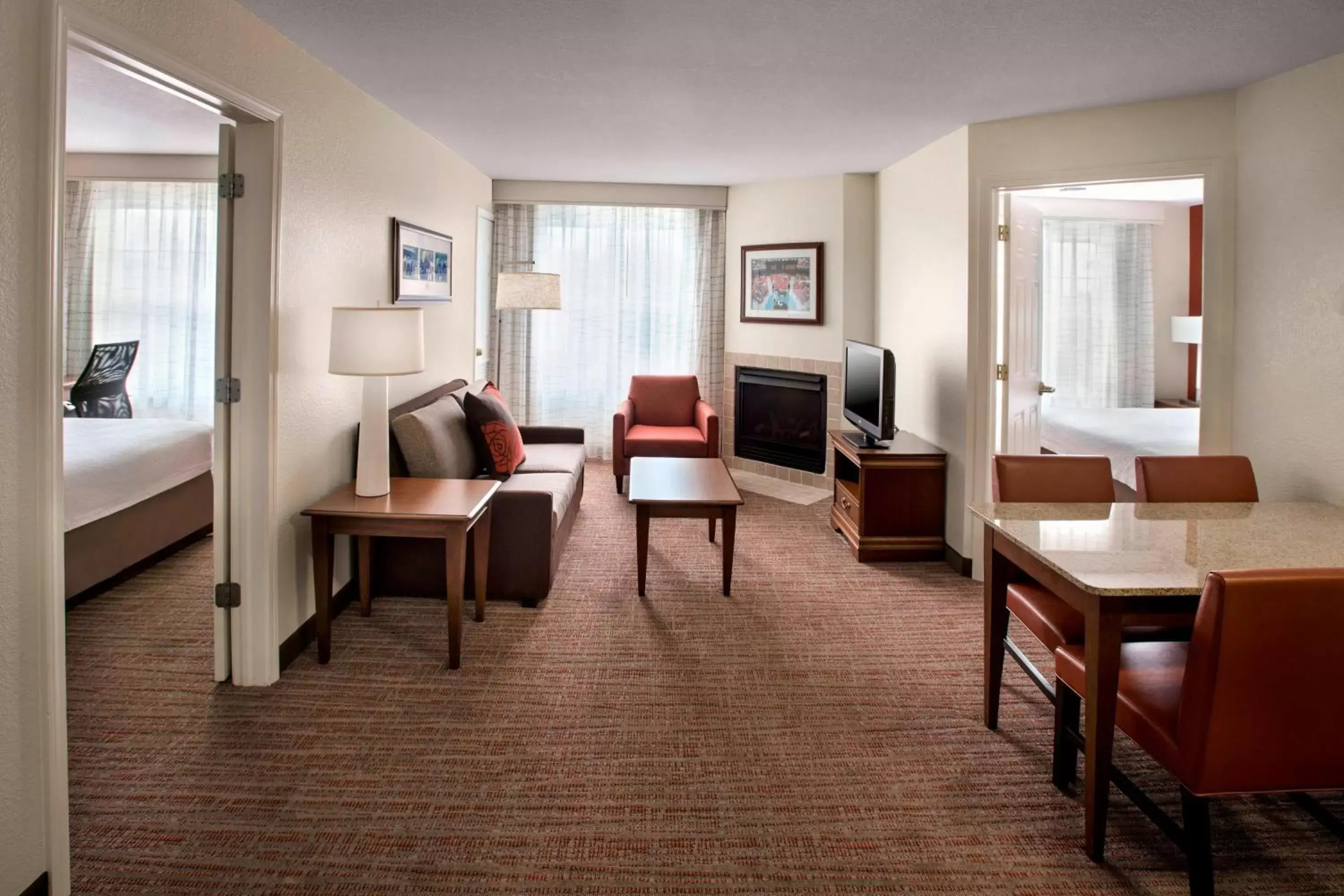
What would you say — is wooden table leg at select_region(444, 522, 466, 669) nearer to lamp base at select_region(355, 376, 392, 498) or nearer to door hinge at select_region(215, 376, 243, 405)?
lamp base at select_region(355, 376, 392, 498)

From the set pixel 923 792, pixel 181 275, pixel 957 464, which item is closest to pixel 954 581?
pixel 957 464

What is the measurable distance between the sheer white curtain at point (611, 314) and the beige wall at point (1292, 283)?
14.1 feet

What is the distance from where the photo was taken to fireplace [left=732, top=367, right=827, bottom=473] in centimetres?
672

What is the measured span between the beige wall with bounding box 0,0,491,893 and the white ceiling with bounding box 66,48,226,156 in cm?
45

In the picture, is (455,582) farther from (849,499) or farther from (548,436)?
(548,436)

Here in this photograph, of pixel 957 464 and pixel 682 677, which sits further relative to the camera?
pixel 957 464

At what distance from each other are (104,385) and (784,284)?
16.1 ft

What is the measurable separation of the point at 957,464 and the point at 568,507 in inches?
85.6

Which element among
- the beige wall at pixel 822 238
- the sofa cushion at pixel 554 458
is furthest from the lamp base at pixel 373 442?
the beige wall at pixel 822 238

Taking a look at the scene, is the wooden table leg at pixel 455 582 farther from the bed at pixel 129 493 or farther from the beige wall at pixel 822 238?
the beige wall at pixel 822 238

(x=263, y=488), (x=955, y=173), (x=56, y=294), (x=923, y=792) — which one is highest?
(x=955, y=173)

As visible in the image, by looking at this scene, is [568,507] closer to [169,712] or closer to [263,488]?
[263,488]

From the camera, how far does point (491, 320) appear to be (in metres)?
7.27

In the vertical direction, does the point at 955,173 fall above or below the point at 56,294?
above
